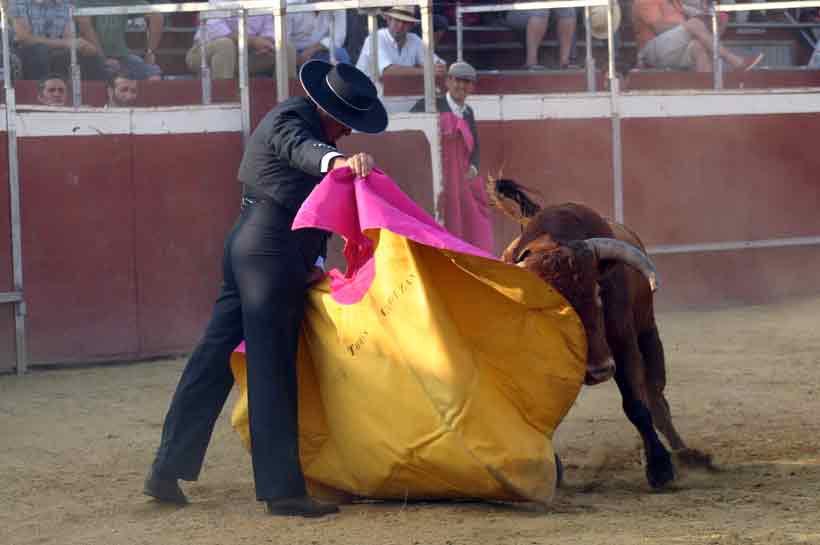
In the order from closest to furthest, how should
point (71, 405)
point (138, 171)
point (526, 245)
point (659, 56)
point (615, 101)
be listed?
point (526, 245), point (71, 405), point (138, 171), point (615, 101), point (659, 56)

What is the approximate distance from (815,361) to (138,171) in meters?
3.99

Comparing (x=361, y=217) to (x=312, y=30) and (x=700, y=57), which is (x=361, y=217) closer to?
(x=312, y=30)

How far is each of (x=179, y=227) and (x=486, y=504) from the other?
14.8 ft

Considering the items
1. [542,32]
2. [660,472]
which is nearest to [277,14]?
→ [660,472]

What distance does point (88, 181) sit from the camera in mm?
8312

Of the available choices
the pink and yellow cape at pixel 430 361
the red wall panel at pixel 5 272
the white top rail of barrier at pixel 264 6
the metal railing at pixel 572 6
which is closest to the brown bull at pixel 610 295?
the pink and yellow cape at pixel 430 361

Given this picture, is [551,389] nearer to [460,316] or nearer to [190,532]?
[460,316]

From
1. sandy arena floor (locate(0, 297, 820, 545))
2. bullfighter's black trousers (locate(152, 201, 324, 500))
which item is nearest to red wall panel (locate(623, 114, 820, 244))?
sandy arena floor (locate(0, 297, 820, 545))

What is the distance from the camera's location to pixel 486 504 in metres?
4.56

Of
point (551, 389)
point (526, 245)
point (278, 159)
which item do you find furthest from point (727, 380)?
point (278, 159)

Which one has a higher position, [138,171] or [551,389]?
[138,171]

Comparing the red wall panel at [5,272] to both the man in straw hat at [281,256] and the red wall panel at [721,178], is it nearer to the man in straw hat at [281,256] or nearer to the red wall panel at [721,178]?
the man in straw hat at [281,256]

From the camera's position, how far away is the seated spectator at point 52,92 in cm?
894

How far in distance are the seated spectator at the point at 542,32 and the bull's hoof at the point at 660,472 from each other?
7568 millimetres
